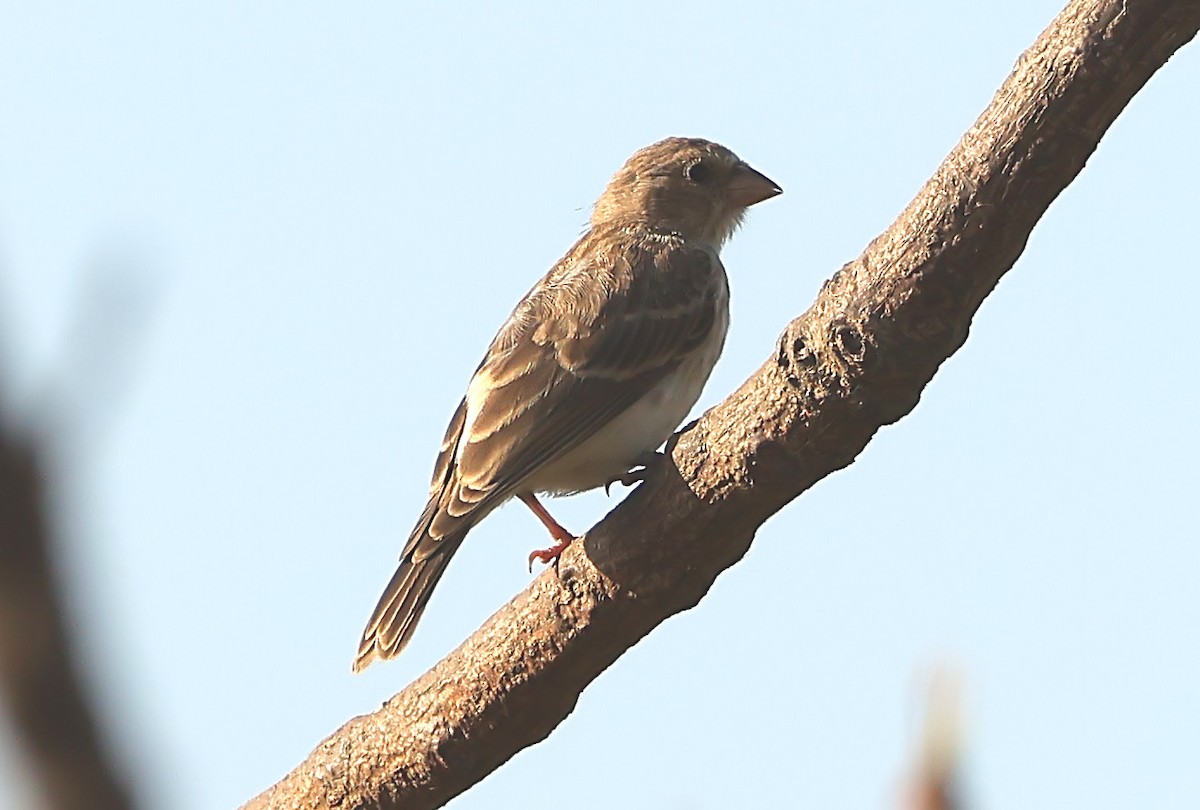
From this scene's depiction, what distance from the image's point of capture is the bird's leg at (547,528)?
5605mm

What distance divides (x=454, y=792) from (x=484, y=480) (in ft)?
5.00

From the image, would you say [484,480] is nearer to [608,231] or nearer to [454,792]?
[454,792]

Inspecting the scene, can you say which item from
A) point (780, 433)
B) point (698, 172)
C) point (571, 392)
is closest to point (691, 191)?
point (698, 172)

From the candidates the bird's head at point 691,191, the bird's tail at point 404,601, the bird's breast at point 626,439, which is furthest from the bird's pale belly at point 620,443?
the bird's head at point 691,191

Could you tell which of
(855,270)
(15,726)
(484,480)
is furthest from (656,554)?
(15,726)

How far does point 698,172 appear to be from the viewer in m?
8.28

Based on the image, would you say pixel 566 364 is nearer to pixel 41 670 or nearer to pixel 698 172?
pixel 698 172

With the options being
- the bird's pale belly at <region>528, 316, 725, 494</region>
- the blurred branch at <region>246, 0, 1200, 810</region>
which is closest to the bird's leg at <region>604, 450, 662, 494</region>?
the bird's pale belly at <region>528, 316, 725, 494</region>

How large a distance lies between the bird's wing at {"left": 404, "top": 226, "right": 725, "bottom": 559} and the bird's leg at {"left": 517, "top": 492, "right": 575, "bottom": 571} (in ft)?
0.85

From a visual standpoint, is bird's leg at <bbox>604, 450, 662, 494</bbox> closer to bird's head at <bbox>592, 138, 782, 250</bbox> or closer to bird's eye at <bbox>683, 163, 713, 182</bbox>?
bird's head at <bbox>592, 138, 782, 250</bbox>

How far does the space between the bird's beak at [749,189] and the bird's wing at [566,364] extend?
1.02 m

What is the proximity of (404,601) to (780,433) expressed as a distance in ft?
7.92

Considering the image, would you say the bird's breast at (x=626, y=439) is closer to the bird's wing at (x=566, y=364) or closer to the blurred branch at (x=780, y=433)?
the bird's wing at (x=566, y=364)

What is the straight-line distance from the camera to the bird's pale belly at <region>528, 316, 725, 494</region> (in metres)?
5.99
